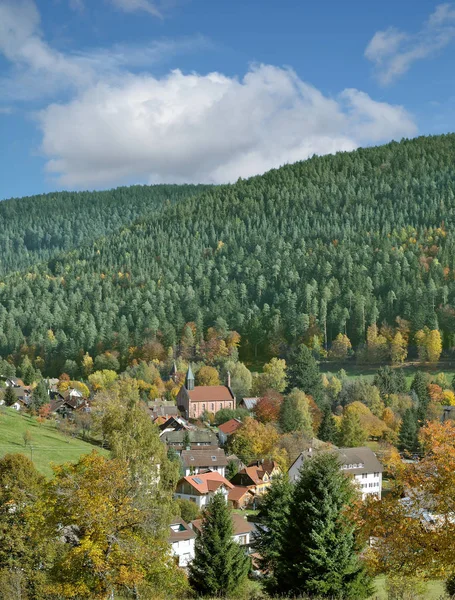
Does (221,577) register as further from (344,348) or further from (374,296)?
(374,296)

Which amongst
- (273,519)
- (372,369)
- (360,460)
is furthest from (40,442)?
(372,369)

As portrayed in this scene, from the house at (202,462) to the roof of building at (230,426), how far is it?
1149cm

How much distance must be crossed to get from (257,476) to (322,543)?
49.1 meters

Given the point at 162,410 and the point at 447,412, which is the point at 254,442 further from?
the point at 447,412

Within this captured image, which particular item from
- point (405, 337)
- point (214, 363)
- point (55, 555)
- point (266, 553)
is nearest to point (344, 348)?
point (405, 337)

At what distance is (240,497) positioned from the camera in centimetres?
6981

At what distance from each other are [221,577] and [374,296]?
132956mm

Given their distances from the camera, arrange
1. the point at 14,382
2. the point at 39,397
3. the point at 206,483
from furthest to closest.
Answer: the point at 14,382 → the point at 39,397 → the point at 206,483

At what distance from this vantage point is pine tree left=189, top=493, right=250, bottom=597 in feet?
116

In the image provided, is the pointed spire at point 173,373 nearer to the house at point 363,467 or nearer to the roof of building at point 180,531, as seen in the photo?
the house at point 363,467

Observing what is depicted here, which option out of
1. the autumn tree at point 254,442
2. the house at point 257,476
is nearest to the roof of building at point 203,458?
the house at point 257,476

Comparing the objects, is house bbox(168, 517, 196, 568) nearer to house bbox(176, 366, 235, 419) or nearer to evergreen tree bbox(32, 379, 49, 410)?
evergreen tree bbox(32, 379, 49, 410)

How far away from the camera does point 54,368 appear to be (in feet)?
516

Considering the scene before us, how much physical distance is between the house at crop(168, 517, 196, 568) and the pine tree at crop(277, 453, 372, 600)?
71.0ft
